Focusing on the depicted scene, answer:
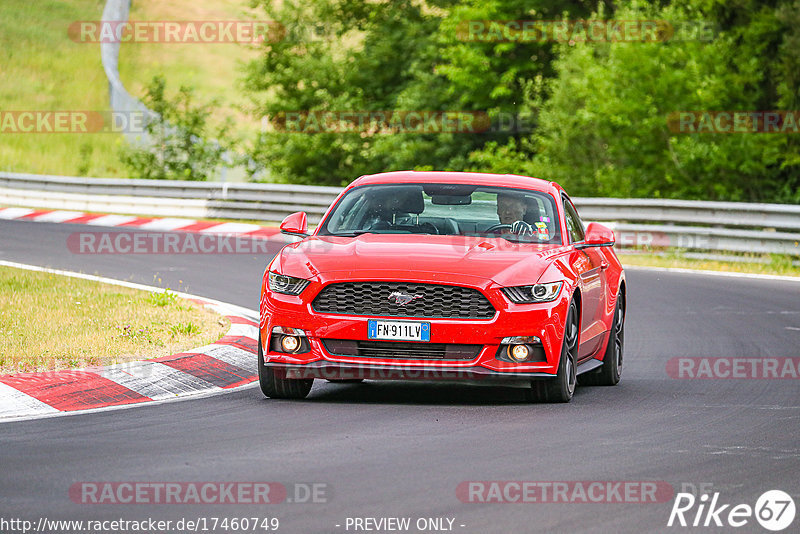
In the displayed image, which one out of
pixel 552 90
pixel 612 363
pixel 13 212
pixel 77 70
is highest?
pixel 77 70

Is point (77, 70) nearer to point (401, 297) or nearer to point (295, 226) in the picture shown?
point (295, 226)

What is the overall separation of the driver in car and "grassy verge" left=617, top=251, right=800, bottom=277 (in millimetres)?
11451

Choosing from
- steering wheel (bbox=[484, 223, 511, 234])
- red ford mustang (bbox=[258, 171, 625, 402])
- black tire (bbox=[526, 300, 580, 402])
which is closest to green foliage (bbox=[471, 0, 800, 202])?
steering wheel (bbox=[484, 223, 511, 234])

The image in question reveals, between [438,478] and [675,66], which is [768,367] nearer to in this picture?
[438,478]

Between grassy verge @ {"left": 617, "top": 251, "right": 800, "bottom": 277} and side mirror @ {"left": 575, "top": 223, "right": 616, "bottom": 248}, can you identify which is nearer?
side mirror @ {"left": 575, "top": 223, "right": 616, "bottom": 248}

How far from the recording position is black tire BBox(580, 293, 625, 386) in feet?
36.0

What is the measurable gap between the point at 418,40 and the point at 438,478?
3861 cm

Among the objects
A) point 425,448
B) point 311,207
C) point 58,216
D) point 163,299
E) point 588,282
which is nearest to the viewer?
point 425,448

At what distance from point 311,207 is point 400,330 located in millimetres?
19045

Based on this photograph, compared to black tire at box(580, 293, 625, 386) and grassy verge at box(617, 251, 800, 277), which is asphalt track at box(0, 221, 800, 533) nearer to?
black tire at box(580, 293, 625, 386)

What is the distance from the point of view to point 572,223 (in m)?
11.0

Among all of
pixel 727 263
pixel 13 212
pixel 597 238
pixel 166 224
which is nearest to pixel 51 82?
pixel 13 212

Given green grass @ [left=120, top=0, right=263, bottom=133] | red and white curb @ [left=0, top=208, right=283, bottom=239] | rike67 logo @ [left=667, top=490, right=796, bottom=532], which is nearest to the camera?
rike67 logo @ [left=667, top=490, right=796, bottom=532]

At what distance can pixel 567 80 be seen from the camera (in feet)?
117
